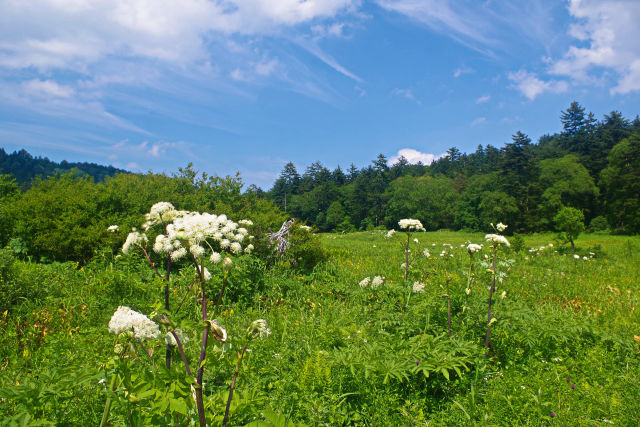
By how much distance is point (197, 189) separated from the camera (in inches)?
400

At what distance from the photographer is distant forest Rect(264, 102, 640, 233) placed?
36.6 m

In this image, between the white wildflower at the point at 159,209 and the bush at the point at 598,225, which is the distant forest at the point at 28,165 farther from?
the white wildflower at the point at 159,209

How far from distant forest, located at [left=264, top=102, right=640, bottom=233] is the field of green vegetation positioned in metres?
22.9

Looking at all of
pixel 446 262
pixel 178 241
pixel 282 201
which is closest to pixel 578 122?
pixel 282 201

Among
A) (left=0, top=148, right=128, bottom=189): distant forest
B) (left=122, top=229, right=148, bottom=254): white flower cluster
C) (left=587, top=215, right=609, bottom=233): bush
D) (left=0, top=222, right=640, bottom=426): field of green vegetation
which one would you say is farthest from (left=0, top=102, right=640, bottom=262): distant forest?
(left=0, top=148, right=128, bottom=189): distant forest

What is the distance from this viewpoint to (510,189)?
43.6m

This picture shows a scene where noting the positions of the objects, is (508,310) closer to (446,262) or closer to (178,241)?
(178,241)

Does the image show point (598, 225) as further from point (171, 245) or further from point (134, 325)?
point (134, 325)

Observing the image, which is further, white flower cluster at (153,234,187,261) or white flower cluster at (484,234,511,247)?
white flower cluster at (484,234,511,247)

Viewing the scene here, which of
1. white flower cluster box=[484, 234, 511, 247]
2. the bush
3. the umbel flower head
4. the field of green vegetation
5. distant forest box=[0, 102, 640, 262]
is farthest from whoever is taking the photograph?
the bush

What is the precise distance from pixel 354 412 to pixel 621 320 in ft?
15.9

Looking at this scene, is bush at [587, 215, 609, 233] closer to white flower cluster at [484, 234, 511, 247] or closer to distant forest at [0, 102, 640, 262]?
distant forest at [0, 102, 640, 262]

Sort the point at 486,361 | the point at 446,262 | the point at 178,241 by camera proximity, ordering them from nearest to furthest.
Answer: the point at 178,241 → the point at 486,361 → the point at 446,262

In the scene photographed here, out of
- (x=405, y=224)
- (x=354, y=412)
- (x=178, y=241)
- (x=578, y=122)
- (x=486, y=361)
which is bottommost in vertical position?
(x=354, y=412)
